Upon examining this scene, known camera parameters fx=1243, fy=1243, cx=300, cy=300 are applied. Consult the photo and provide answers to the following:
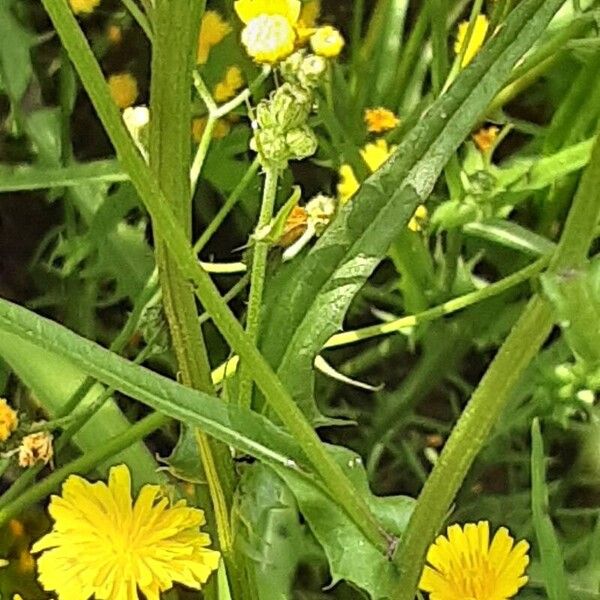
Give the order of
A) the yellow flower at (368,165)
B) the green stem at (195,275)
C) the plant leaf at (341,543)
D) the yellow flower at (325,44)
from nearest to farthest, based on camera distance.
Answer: the green stem at (195,275) < the plant leaf at (341,543) < the yellow flower at (325,44) < the yellow flower at (368,165)

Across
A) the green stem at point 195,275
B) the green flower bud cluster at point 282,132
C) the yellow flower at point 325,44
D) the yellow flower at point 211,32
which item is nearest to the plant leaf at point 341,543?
→ the green stem at point 195,275

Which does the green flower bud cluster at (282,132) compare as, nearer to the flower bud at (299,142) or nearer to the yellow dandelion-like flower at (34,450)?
the flower bud at (299,142)

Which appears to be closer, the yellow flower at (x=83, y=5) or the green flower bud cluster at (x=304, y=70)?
the green flower bud cluster at (x=304, y=70)

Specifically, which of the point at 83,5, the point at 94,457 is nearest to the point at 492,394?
the point at 94,457

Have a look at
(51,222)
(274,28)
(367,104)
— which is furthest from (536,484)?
(51,222)

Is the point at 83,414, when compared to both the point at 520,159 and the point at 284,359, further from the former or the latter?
the point at 520,159

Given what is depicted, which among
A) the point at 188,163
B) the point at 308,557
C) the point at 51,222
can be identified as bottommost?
the point at 308,557
